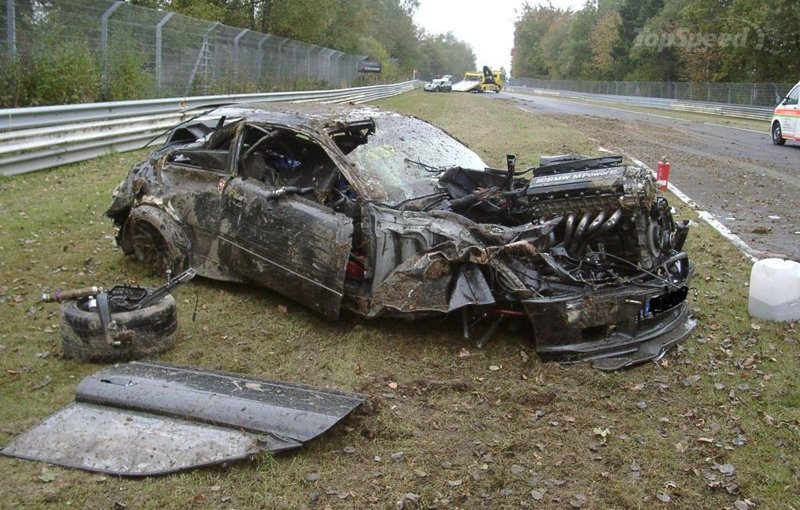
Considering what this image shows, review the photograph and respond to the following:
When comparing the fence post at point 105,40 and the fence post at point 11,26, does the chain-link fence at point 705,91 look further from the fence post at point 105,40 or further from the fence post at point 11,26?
the fence post at point 11,26

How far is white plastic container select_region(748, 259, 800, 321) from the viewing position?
222 inches

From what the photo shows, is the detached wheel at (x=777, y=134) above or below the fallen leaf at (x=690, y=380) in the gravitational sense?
above

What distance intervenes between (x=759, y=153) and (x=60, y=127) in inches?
598

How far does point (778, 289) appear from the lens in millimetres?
5676

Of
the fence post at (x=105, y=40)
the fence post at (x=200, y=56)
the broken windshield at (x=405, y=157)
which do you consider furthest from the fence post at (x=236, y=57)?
the broken windshield at (x=405, y=157)

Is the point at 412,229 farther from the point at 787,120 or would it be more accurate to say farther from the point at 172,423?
the point at 787,120

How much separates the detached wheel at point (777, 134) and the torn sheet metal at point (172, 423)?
19112 millimetres

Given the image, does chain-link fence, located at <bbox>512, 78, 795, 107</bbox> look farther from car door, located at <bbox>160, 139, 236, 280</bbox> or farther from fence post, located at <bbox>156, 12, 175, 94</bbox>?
car door, located at <bbox>160, 139, 236, 280</bbox>

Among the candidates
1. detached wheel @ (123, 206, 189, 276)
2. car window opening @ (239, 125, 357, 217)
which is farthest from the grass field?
car window opening @ (239, 125, 357, 217)

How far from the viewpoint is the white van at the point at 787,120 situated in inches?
736

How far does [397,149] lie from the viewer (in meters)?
6.16

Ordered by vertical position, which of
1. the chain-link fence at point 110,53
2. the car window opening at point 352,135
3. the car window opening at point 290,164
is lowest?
the car window opening at point 290,164

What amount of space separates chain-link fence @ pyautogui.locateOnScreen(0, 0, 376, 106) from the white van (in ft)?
51.4

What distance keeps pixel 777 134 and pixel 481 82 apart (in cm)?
4389
